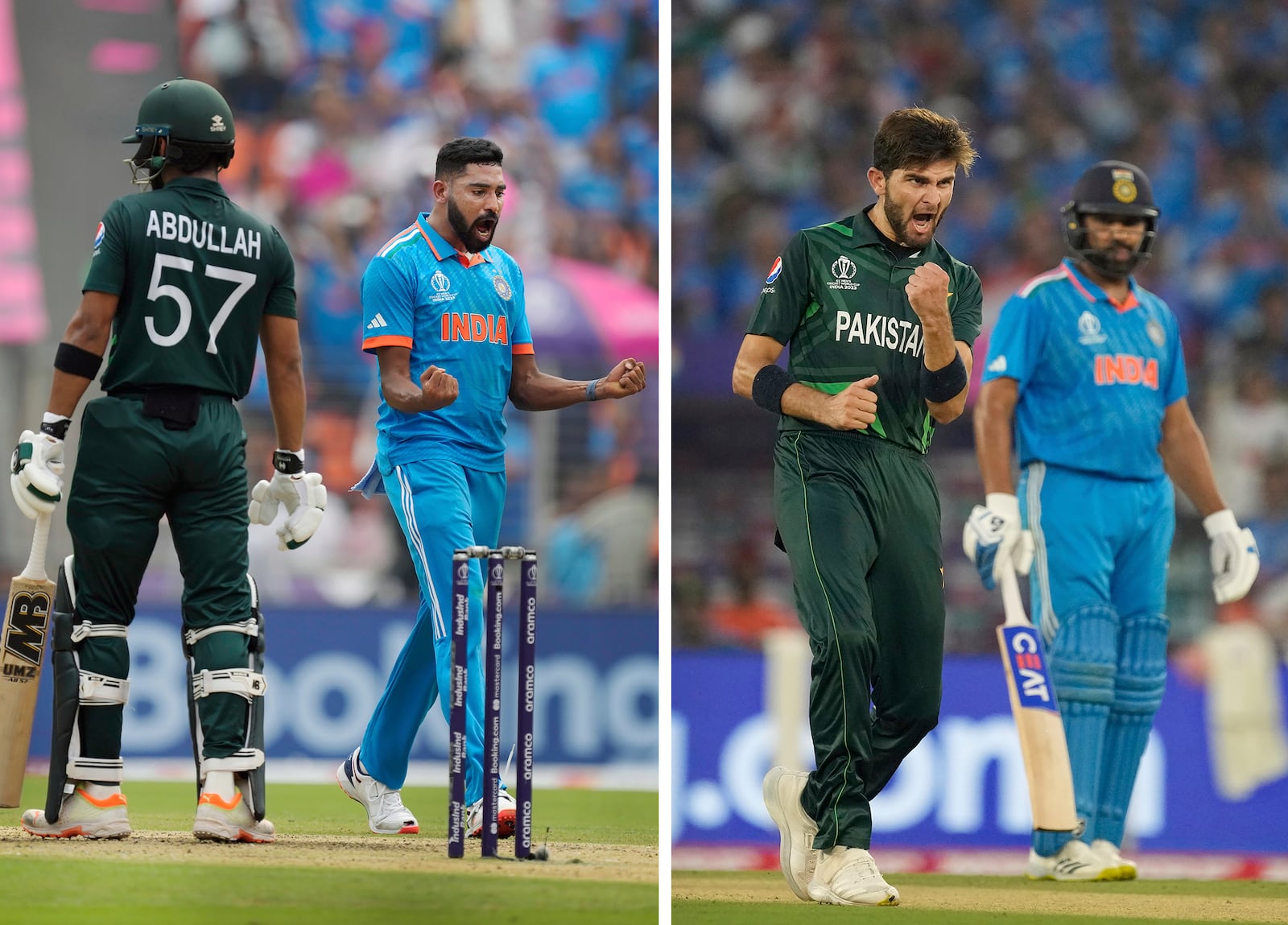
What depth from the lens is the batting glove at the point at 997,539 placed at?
6113 mm

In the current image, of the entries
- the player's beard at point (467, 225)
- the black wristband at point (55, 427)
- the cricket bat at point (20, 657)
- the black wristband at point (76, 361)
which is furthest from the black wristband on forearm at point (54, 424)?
the player's beard at point (467, 225)

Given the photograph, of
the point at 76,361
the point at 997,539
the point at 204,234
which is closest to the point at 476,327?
the point at 204,234

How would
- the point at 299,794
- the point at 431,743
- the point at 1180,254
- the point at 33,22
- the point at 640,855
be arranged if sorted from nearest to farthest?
the point at 640,855
the point at 299,794
the point at 431,743
the point at 1180,254
the point at 33,22

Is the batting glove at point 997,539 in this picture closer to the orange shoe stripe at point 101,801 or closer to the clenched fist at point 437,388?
the clenched fist at point 437,388

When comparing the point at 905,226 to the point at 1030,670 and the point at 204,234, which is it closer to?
the point at 1030,670

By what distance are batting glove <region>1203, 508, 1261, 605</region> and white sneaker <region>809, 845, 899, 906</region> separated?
95.7 inches

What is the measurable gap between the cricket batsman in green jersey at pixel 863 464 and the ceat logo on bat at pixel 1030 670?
1.16 m

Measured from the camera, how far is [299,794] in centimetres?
802

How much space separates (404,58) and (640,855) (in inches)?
388

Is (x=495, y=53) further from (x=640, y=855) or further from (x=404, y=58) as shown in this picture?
(x=640, y=855)

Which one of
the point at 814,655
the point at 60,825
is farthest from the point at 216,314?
the point at 814,655

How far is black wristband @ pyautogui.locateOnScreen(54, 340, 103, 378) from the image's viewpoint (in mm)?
4852

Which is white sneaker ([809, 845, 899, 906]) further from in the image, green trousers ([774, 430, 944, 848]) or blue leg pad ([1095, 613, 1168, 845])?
blue leg pad ([1095, 613, 1168, 845])

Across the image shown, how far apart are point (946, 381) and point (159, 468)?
7.18 feet
